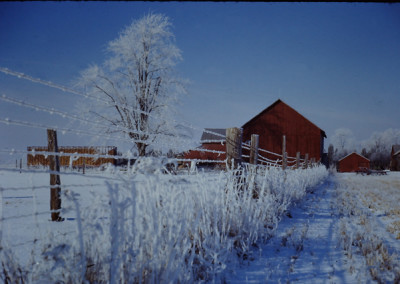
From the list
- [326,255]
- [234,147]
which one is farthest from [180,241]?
[234,147]

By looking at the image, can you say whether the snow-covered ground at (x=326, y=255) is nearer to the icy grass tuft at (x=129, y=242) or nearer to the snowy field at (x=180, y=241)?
the snowy field at (x=180, y=241)

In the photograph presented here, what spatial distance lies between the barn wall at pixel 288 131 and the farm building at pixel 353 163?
2268 centimetres

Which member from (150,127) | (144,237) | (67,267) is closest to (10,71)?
(67,267)

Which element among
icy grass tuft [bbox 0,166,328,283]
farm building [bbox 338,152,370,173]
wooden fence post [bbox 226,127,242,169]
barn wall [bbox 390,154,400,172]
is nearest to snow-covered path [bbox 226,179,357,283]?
icy grass tuft [bbox 0,166,328,283]

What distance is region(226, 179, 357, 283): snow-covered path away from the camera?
261 cm

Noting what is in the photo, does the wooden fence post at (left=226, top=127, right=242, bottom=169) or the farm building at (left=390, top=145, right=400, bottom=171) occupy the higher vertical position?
the wooden fence post at (left=226, top=127, right=242, bottom=169)

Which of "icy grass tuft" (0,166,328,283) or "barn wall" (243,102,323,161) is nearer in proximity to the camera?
"icy grass tuft" (0,166,328,283)

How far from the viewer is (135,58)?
18453 millimetres

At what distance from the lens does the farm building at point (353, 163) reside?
41.4 meters

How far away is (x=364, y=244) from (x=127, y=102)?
54.8 ft

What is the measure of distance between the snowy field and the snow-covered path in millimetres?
10

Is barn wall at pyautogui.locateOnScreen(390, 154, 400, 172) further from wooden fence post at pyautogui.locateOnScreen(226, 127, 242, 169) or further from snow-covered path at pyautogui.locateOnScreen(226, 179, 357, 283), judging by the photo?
wooden fence post at pyautogui.locateOnScreen(226, 127, 242, 169)

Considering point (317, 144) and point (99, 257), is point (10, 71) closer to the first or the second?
point (99, 257)

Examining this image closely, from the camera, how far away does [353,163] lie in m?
41.8
